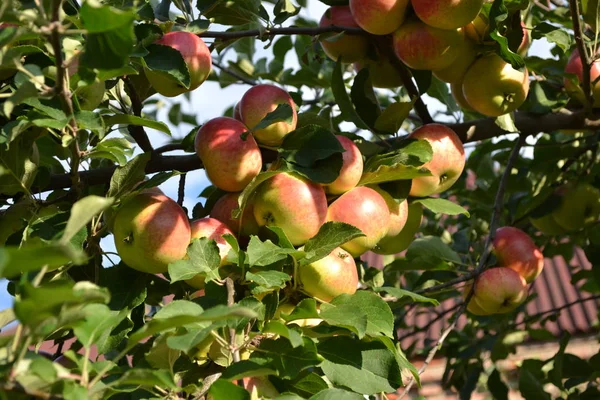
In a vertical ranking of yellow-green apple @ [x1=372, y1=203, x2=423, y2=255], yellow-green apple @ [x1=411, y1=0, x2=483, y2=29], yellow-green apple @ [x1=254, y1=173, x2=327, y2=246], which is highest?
yellow-green apple @ [x1=411, y1=0, x2=483, y2=29]

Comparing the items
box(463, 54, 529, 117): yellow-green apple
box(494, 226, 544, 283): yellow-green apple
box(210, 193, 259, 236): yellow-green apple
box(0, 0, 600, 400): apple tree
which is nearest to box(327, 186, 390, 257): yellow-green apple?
box(0, 0, 600, 400): apple tree

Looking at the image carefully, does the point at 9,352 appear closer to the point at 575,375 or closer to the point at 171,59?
the point at 171,59

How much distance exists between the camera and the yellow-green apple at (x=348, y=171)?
124 centimetres

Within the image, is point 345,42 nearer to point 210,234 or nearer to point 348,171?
point 348,171

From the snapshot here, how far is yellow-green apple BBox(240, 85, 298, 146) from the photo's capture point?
125 centimetres

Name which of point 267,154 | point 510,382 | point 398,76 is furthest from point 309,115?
point 510,382

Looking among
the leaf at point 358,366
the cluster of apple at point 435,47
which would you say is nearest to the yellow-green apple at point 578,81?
the cluster of apple at point 435,47

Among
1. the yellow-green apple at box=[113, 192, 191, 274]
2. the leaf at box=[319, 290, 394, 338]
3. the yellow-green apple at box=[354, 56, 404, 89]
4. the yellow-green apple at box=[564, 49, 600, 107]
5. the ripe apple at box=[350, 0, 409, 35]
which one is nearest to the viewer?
the leaf at box=[319, 290, 394, 338]

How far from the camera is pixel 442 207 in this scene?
4.56ft

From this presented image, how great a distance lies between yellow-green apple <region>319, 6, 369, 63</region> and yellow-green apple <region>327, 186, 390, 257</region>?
368 mm

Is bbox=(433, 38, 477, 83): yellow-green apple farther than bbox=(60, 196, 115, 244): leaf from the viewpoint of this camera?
Yes

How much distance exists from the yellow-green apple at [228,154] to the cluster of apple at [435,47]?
33 cm

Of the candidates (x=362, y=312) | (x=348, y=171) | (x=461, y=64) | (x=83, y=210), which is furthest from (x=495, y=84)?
(x=83, y=210)

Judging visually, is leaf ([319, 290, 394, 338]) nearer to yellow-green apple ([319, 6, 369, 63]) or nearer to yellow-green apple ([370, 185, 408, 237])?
yellow-green apple ([370, 185, 408, 237])
